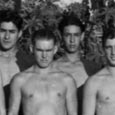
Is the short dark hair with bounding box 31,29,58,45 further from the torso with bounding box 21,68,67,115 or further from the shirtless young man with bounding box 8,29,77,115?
the torso with bounding box 21,68,67,115

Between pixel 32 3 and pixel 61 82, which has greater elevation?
pixel 32 3

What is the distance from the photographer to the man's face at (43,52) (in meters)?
7.19

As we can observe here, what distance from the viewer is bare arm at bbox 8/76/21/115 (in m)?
7.32

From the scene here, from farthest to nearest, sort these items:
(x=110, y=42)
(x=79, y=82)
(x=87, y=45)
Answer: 1. (x=87, y=45)
2. (x=79, y=82)
3. (x=110, y=42)

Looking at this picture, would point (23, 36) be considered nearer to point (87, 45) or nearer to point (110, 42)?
point (87, 45)

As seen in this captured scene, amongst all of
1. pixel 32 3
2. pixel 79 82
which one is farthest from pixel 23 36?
pixel 79 82

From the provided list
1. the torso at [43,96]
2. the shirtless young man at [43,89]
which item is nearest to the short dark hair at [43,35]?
the shirtless young man at [43,89]

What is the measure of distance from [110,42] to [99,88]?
0.41 meters

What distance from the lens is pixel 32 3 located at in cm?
841

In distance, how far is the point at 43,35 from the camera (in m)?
7.39

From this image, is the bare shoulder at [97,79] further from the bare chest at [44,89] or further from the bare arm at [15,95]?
the bare arm at [15,95]

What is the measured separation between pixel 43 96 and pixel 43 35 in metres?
0.54

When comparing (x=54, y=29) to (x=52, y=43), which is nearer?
(x=52, y=43)

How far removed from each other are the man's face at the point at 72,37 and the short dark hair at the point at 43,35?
0.22m
